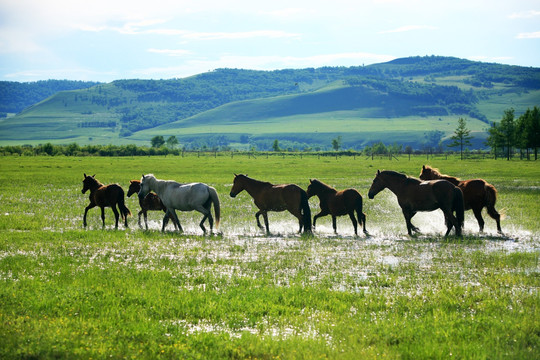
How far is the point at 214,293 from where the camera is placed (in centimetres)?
994

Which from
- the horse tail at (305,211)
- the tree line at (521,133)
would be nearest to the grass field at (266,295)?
the horse tail at (305,211)

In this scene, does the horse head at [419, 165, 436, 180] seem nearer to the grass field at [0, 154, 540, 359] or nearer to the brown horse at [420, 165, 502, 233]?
the brown horse at [420, 165, 502, 233]

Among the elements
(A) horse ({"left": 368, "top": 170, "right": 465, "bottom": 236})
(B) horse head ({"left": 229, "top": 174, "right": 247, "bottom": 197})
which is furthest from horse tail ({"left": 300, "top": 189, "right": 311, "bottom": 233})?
(A) horse ({"left": 368, "top": 170, "right": 465, "bottom": 236})

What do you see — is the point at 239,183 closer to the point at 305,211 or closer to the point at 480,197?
the point at 305,211

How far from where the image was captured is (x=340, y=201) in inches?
711

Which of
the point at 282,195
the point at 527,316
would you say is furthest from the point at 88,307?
the point at 282,195

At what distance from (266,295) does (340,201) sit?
8.72 meters

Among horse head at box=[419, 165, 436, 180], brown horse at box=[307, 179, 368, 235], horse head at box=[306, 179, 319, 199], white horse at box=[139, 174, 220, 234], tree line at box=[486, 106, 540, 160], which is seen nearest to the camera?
brown horse at box=[307, 179, 368, 235]

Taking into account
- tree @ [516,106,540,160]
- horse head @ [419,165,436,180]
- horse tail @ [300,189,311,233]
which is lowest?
horse tail @ [300,189,311,233]

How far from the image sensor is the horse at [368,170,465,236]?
16.7 metres

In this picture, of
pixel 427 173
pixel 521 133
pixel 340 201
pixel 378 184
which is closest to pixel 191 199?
pixel 340 201

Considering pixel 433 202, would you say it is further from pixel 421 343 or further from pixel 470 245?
pixel 421 343

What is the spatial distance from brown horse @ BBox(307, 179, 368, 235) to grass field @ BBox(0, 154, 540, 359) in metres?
0.79

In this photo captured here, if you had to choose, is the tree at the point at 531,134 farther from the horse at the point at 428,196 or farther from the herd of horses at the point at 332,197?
the horse at the point at 428,196
